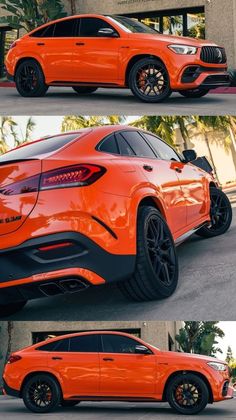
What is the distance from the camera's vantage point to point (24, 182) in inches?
265

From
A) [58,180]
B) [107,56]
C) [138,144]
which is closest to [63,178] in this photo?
[58,180]

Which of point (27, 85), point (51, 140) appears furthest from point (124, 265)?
point (27, 85)

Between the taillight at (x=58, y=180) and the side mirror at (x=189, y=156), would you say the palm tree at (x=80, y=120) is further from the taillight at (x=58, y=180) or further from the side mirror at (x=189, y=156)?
the taillight at (x=58, y=180)

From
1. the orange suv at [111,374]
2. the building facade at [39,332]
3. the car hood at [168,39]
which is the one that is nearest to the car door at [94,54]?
the car hood at [168,39]

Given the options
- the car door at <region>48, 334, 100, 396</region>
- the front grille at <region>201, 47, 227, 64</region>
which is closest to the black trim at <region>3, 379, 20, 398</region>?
the car door at <region>48, 334, 100, 396</region>

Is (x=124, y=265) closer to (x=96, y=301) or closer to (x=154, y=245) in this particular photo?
(x=154, y=245)

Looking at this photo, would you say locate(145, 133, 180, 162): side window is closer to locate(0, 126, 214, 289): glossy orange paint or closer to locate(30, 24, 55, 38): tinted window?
locate(0, 126, 214, 289): glossy orange paint

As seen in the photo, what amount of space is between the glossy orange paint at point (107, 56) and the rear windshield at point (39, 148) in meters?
6.30

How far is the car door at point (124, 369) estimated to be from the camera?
9.77 meters

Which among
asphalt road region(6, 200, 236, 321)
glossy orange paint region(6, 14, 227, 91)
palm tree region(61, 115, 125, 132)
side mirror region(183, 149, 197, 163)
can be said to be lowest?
asphalt road region(6, 200, 236, 321)

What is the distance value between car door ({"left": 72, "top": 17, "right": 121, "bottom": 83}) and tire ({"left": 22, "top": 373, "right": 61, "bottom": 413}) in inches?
246

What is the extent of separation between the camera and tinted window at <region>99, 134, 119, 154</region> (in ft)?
24.1

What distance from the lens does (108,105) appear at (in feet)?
49.7

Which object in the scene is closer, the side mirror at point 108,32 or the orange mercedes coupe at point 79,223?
the orange mercedes coupe at point 79,223
